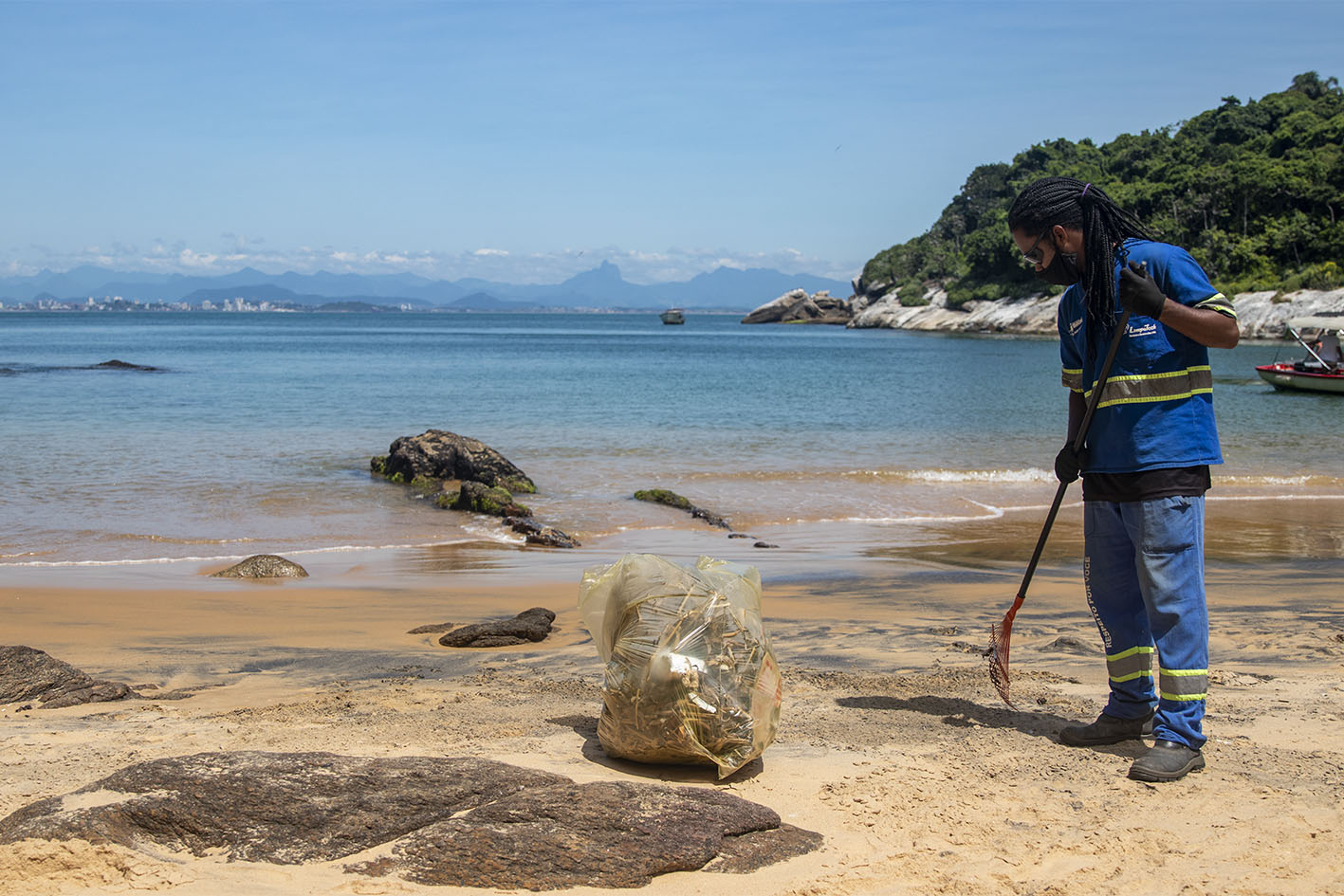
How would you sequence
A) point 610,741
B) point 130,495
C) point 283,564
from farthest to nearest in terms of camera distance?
point 130,495, point 283,564, point 610,741

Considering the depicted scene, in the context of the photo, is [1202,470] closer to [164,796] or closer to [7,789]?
[164,796]

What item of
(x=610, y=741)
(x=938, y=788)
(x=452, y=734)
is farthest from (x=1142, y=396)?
(x=452, y=734)

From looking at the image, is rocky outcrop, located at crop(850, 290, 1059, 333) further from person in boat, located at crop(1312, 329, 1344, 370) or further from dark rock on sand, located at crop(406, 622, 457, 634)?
dark rock on sand, located at crop(406, 622, 457, 634)

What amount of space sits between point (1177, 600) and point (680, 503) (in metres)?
9.67

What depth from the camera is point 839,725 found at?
4.26m

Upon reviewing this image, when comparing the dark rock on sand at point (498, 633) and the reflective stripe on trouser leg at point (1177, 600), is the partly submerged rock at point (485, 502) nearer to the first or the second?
the dark rock on sand at point (498, 633)

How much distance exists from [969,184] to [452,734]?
127 m

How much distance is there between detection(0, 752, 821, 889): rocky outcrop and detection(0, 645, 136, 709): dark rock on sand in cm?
183

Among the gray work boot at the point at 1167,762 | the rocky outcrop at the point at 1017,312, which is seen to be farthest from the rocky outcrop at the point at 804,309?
the gray work boot at the point at 1167,762

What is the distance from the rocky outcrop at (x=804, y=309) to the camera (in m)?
150

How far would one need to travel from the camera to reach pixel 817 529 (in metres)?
12.0

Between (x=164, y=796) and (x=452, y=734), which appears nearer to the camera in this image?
(x=164, y=796)

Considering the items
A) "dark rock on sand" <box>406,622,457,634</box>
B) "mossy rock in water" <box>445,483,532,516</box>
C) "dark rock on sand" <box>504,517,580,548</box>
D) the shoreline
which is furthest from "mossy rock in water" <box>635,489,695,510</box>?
"dark rock on sand" <box>406,622,457,634</box>

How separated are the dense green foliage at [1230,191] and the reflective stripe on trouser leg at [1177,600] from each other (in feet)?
161
